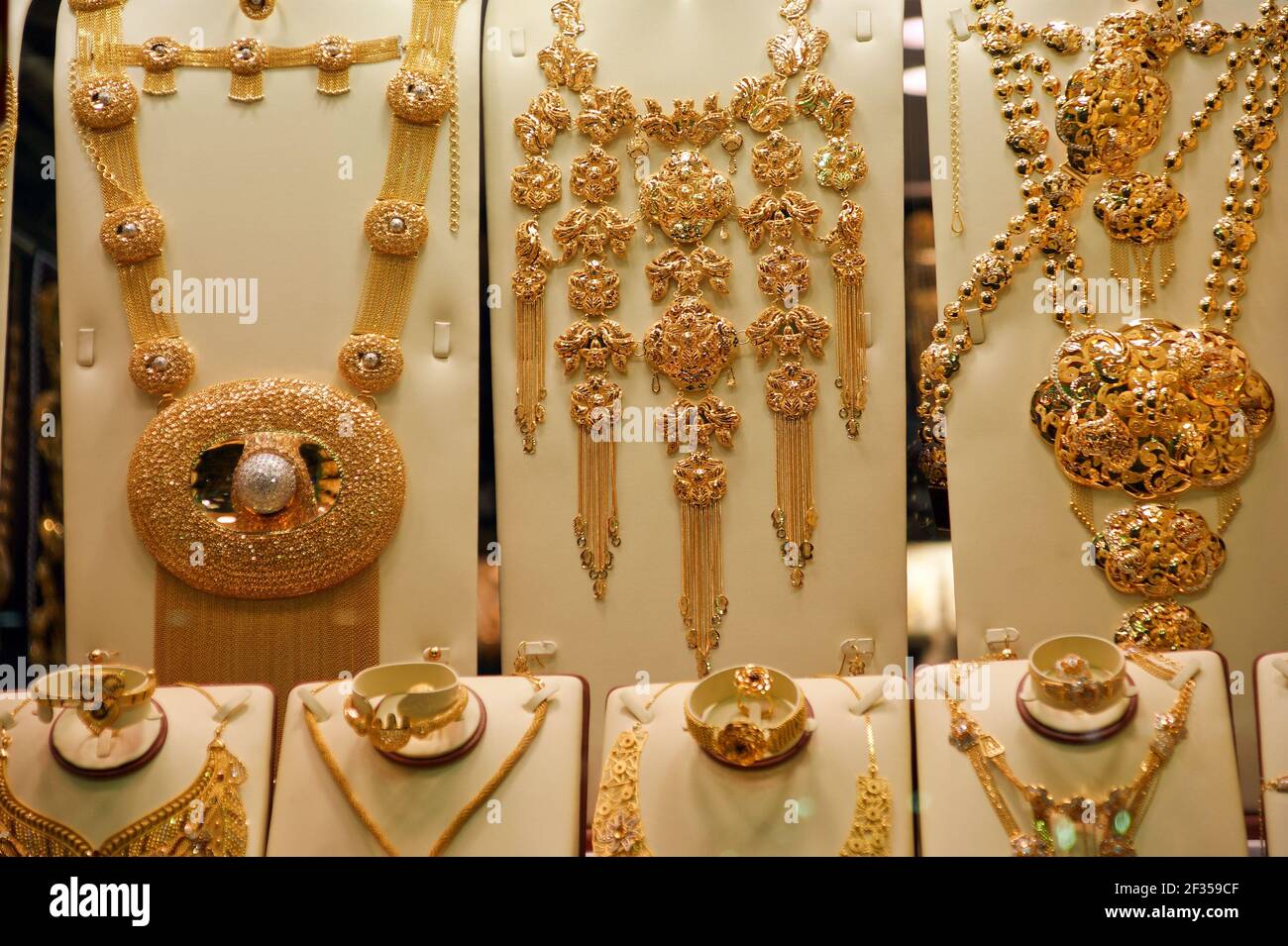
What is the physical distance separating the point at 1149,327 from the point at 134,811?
2012mm

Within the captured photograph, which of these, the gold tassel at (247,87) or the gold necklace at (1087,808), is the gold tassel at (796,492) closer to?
the gold necklace at (1087,808)

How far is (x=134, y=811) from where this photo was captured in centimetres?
171

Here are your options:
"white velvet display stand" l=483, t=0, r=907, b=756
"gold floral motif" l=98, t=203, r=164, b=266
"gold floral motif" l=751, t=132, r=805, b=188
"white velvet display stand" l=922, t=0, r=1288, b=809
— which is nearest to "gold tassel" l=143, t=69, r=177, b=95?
"gold floral motif" l=98, t=203, r=164, b=266

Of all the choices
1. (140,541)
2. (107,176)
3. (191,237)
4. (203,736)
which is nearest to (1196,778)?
(203,736)

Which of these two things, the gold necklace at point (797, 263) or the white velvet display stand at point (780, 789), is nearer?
the white velvet display stand at point (780, 789)

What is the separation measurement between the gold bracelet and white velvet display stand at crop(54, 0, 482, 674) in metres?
0.02

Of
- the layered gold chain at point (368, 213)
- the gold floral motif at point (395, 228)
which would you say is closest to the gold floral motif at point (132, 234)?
the layered gold chain at point (368, 213)

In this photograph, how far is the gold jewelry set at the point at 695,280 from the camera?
2205mm

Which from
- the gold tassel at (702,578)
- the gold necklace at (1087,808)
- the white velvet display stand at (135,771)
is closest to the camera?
the gold necklace at (1087,808)

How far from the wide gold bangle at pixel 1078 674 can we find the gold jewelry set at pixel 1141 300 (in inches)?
15.7

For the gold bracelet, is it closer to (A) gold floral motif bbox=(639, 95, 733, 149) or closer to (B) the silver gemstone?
(A) gold floral motif bbox=(639, 95, 733, 149)

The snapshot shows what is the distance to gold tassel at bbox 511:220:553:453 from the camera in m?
2.25

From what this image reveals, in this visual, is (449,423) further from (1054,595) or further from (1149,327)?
(1149,327)
